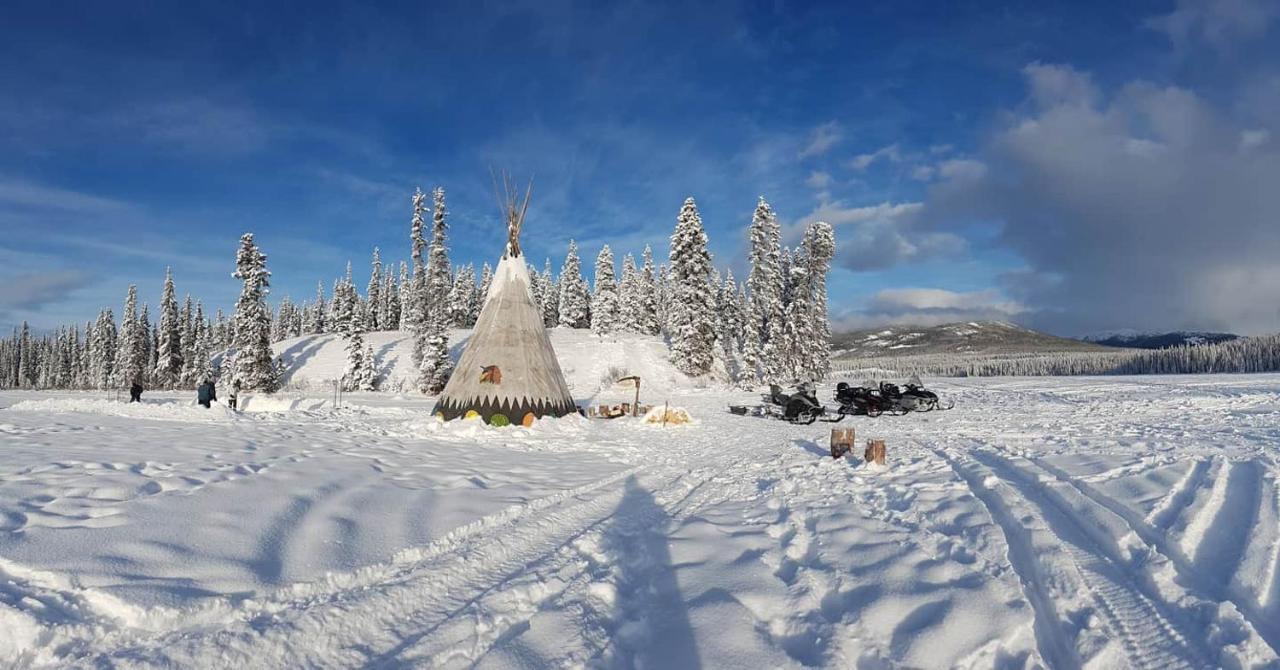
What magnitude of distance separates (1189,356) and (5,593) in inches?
4158

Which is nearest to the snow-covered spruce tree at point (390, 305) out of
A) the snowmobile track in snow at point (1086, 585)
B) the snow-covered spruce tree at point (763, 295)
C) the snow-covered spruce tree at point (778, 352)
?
the snow-covered spruce tree at point (763, 295)

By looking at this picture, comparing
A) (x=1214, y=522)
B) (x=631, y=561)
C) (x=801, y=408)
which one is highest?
(x=801, y=408)

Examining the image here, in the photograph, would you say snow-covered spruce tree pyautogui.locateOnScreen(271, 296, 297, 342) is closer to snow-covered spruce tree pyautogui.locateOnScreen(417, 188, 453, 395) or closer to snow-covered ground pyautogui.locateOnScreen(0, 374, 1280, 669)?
snow-covered spruce tree pyautogui.locateOnScreen(417, 188, 453, 395)

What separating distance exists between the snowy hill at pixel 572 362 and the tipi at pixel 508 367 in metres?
17.9

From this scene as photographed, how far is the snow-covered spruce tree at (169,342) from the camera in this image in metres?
52.0

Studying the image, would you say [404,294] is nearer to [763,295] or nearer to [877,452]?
[763,295]

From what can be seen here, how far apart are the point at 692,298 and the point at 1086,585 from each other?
3516 centimetres


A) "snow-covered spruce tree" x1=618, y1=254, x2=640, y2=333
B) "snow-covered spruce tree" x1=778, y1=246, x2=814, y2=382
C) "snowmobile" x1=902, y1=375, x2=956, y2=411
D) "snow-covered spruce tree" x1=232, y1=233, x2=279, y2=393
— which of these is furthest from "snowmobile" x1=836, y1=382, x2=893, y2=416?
"snow-covered spruce tree" x1=232, y1=233, x2=279, y2=393

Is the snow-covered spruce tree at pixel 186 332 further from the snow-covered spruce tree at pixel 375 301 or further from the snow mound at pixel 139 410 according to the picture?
the snow mound at pixel 139 410

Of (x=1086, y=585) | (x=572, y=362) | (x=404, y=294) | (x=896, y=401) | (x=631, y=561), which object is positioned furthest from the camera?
→ (x=404, y=294)

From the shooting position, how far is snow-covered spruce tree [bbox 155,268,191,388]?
5200 centimetres

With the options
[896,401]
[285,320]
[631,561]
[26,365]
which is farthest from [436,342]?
[26,365]

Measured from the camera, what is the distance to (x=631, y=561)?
5.21 m

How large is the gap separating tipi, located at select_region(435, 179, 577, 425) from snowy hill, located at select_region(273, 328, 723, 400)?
17887 millimetres
